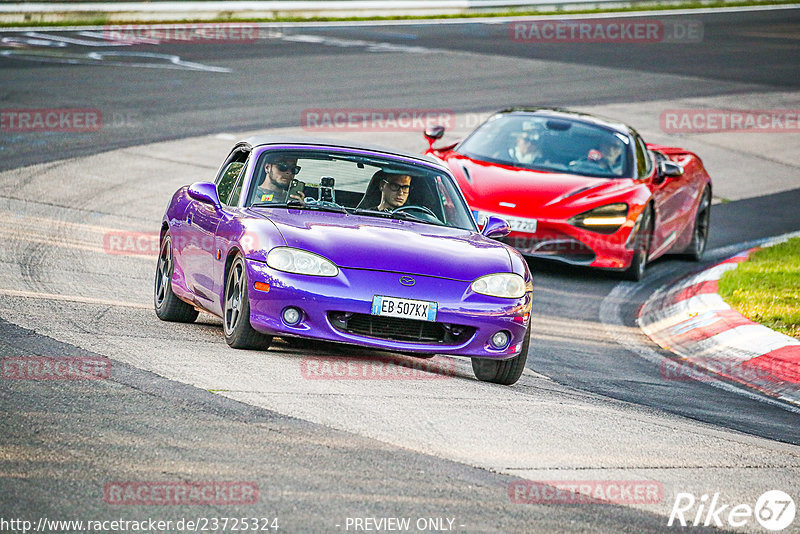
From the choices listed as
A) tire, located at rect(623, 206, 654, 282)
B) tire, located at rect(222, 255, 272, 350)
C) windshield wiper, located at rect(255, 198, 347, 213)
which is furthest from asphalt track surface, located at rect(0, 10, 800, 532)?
windshield wiper, located at rect(255, 198, 347, 213)

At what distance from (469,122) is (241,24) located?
13.3 metres

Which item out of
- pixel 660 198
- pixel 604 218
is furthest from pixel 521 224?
pixel 660 198

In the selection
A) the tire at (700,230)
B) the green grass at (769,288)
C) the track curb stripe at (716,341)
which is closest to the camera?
the track curb stripe at (716,341)

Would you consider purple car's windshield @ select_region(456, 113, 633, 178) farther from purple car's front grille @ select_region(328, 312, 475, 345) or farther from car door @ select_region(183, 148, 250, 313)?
purple car's front grille @ select_region(328, 312, 475, 345)

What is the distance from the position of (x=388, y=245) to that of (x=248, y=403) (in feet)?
5.77

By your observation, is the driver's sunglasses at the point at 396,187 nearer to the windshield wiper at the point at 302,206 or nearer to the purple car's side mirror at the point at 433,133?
the windshield wiper at the point at 302,206

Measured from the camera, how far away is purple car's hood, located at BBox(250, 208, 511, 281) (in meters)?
7.59

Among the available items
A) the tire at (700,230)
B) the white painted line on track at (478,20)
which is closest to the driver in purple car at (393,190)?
the tire at (700,230)

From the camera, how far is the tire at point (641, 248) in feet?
42.7

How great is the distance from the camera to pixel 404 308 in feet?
24.6

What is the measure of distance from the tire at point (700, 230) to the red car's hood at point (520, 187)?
6.15ft

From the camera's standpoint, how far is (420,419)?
6.44 meters

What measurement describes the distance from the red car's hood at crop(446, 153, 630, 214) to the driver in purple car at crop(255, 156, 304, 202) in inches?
163

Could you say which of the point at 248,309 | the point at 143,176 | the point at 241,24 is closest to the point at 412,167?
the point at 248,309
